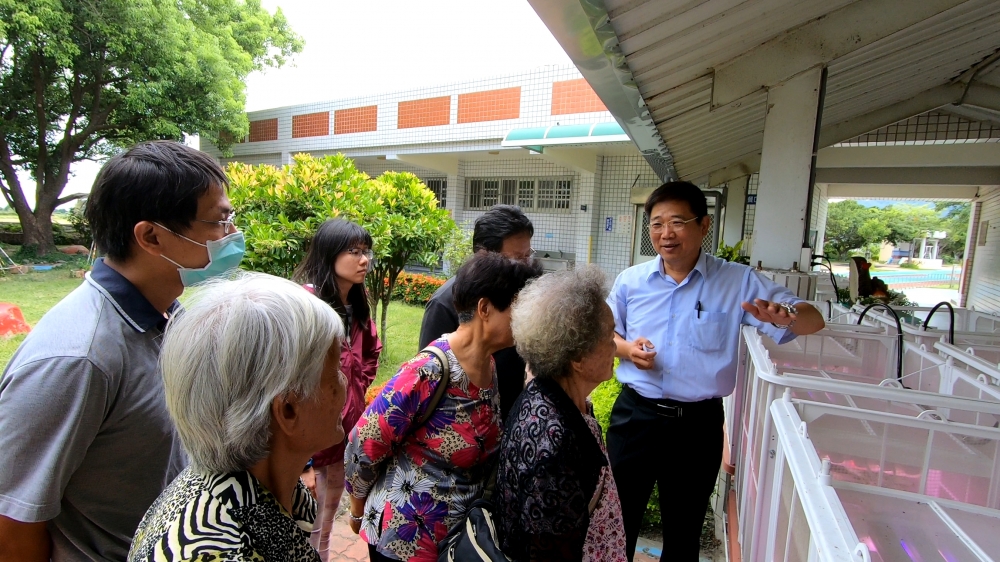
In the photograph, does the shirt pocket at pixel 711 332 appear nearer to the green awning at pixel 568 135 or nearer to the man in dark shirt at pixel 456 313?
the man in dark shirt at pixel 456 313

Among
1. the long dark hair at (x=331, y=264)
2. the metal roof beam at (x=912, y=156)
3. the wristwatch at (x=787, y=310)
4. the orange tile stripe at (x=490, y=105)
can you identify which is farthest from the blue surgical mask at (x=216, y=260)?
the orange tile stripe at (x=490, y=105)

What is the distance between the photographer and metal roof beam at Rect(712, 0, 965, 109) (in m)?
2.54

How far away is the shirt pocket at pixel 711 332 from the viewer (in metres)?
2.21

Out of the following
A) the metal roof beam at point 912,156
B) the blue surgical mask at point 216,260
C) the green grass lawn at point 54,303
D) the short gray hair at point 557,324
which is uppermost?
the metal roof beam at point 912,156

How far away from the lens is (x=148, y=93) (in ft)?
45.1

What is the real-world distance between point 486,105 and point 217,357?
12.4 m

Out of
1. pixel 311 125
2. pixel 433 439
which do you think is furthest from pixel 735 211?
pixel 311 125

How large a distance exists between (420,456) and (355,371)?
1165 mm

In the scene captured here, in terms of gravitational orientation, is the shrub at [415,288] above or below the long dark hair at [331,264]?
below

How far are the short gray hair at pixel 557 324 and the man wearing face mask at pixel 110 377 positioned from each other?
913 millimetres

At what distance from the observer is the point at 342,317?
2713 mm

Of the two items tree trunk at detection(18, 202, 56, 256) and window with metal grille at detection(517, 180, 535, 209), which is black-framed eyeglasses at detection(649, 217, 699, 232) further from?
tree trunk at detection(18, 202, 56, 256)

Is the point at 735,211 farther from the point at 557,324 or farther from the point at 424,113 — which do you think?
the point at 557,324

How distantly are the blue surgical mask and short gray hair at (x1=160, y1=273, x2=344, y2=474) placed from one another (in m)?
0.43
